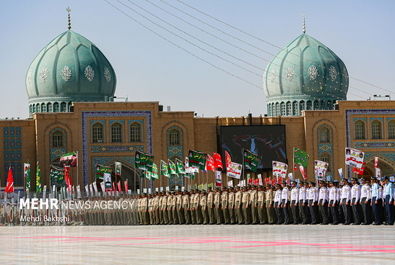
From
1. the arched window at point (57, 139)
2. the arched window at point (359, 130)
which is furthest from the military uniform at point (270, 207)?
the arched window at point (359, 130)

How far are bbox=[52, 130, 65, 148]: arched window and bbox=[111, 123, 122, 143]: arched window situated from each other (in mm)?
2945

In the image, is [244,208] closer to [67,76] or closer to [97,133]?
[97,133]

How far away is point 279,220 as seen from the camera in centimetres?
3078

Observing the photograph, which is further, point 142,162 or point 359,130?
point 359,130

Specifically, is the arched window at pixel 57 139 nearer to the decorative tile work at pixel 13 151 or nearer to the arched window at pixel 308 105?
the decorative tile work at pixel 13 151

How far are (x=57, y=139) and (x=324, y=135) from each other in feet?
51.8

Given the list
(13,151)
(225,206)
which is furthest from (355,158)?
(13,151)

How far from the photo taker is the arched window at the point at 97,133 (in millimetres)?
59625

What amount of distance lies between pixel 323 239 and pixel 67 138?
1596 inches

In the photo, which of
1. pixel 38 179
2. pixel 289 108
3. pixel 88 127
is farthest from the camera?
pixel 289 108

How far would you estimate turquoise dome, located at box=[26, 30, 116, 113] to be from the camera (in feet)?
207

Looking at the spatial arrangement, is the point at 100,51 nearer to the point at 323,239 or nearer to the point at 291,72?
the point at 291,72

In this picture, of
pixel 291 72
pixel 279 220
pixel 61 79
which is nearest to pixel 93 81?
pixel 61 79

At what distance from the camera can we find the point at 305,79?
66.0 metres
